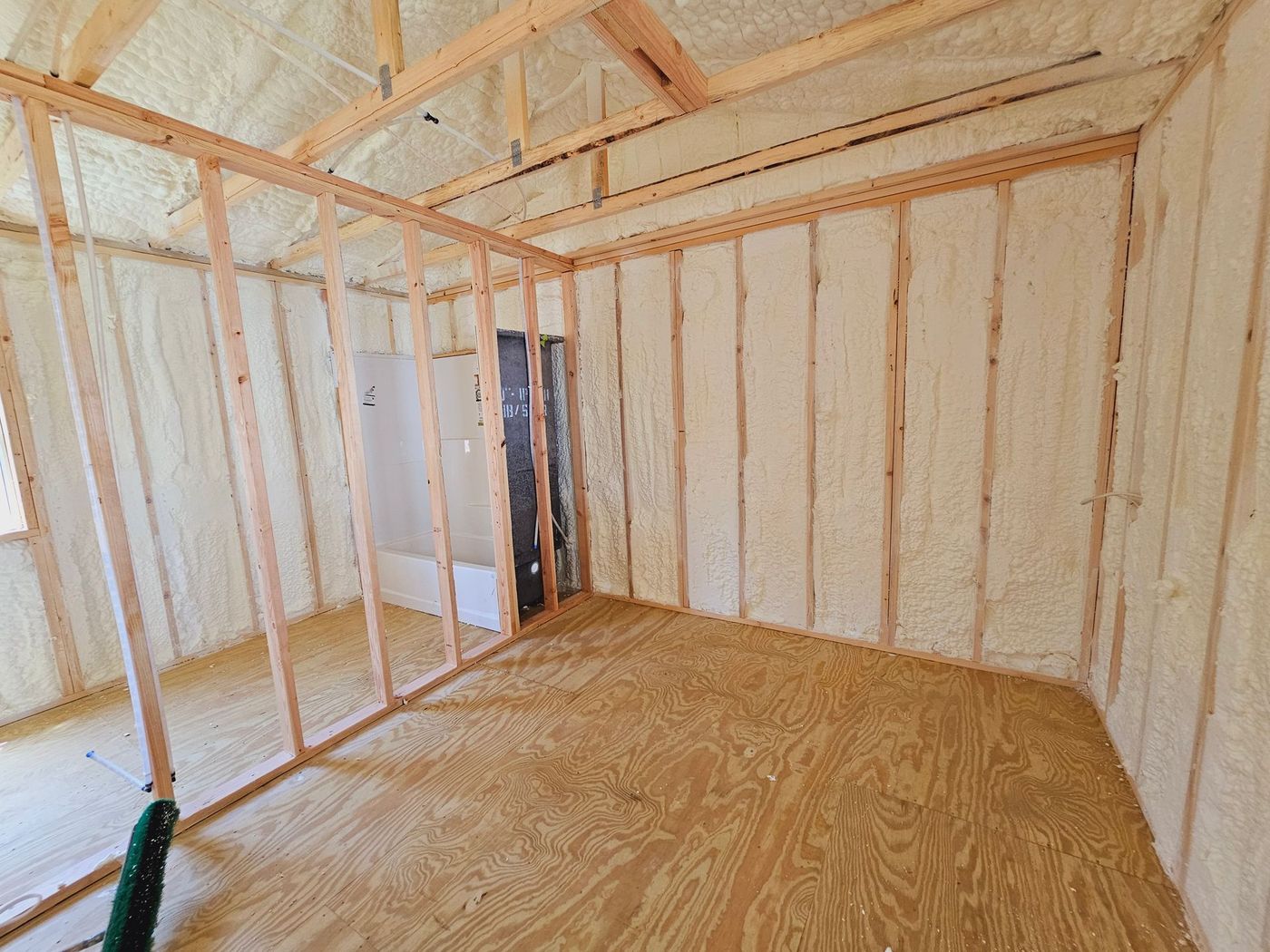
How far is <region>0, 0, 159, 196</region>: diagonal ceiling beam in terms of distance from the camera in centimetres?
126

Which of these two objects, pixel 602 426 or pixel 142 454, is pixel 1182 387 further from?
pixel 142 454

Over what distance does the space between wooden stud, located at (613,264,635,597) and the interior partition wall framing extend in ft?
1.39

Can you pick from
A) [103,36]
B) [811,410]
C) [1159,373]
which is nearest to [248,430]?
[103,36]

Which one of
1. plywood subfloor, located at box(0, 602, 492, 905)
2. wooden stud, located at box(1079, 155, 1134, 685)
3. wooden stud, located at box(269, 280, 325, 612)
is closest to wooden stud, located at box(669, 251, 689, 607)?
plywood subfloor, located at box(0, 602, 492, 905)

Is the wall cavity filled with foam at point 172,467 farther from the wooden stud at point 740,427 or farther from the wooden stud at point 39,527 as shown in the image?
the wooden stud at point 740,427

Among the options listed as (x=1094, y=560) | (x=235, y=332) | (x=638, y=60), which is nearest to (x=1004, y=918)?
(x=1094, y=560)

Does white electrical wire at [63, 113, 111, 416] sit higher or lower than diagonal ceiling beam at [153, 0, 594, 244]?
lower

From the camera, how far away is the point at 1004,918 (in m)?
1.29

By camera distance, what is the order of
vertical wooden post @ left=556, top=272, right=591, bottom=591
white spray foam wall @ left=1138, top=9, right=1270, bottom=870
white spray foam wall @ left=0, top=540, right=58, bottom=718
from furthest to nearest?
vertical wooden post @ left=556, top=272, right=591, bottom=591 < white spray foam wall @ left=0, top=540, right=58, bottom=718 < white spray foam wall @ left=1138, top=9, right=1270, bottom=870

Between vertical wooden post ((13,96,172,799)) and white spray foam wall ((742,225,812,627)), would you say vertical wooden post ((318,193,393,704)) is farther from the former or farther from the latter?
white spray foam wall ((742,225,812,627))

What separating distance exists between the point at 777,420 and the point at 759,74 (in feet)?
5.16

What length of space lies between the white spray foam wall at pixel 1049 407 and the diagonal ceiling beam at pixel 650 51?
61.0 inches

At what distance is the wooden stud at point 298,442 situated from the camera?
11.2ft

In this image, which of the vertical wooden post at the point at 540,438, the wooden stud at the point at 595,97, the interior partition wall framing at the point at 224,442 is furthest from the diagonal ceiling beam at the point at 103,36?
the vertical wooden post at the point at 540,438
